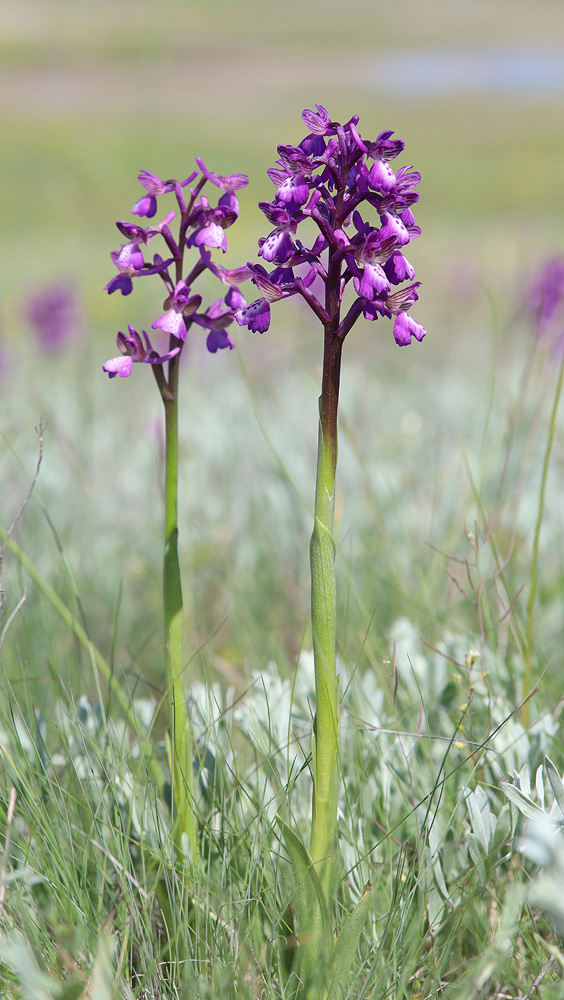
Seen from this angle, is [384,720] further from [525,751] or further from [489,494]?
[489,494]

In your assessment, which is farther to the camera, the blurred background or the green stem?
the blurred background

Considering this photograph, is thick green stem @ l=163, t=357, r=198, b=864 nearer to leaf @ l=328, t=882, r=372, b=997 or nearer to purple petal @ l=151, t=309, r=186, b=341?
purple petal @ l=151, t=309, r=186, b=341

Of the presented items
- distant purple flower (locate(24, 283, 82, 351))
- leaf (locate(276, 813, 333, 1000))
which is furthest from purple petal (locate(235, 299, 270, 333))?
distant purple flower (locate(24, 283, 82, 351))

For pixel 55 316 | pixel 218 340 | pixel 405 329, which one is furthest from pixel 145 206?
pixel 55 316

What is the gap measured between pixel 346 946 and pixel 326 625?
537 millimetres

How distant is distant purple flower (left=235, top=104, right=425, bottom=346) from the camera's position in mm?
1425

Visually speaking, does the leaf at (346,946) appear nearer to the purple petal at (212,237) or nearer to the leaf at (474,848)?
the leaf at (474,848)

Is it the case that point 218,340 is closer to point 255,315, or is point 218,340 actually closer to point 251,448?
point 255,315

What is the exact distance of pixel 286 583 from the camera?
362 cm

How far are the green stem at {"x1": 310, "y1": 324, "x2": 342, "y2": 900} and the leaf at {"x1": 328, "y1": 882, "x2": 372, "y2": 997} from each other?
0.07m

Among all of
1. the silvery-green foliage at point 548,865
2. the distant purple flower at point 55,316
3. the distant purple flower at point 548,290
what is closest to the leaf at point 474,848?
the silvery-green foliage at point 548,865

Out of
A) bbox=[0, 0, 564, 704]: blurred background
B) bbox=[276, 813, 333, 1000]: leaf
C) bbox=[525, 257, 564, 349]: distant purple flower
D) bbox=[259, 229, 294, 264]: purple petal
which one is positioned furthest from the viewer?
bbox=[525, 257, 564, 349]: distant purple flower

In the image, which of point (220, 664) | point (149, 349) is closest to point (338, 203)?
point (149, 349)

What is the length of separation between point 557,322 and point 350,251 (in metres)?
4.67
